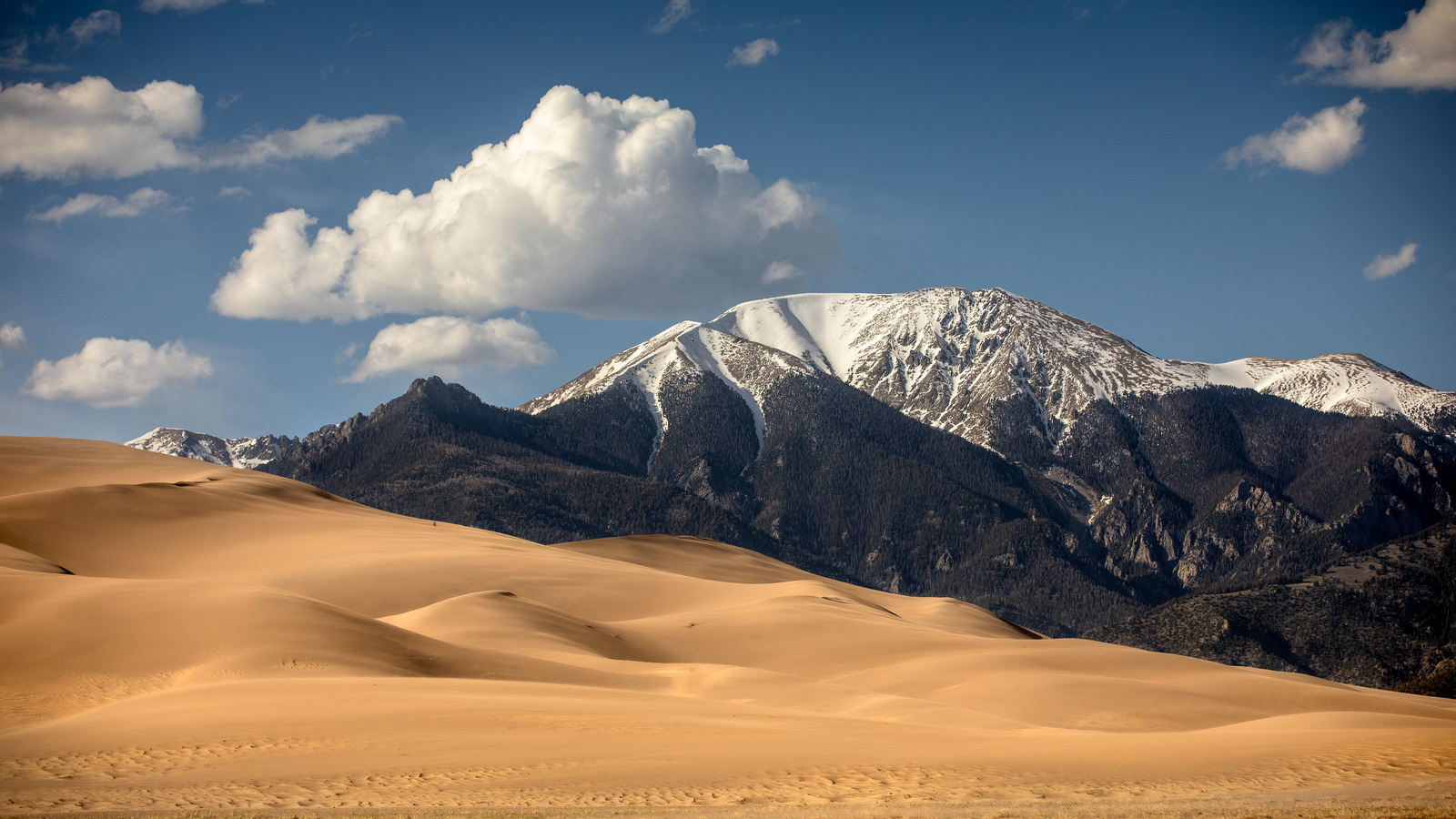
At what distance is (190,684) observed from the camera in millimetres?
36688

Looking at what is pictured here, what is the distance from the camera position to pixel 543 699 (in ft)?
117

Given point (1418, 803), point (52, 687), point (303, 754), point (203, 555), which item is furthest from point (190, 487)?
point (1418, 803)

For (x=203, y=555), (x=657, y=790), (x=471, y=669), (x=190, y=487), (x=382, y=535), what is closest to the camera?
(x=657, y=790)

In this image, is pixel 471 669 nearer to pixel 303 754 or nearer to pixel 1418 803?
pixel 303 754

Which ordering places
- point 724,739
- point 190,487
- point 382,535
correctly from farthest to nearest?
point 190,487 → point 382,535 → point 724,739

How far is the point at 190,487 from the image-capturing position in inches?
4163

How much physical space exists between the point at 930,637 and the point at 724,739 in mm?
44757

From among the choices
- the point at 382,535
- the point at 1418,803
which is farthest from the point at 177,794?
the point at 382,535

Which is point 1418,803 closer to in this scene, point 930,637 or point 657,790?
point 657,790

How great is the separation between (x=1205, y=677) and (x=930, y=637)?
17.5 m

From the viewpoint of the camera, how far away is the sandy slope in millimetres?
24453

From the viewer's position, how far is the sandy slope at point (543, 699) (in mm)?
24453

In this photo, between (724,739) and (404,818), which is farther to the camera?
(724,739)

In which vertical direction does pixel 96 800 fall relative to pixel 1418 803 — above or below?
below
